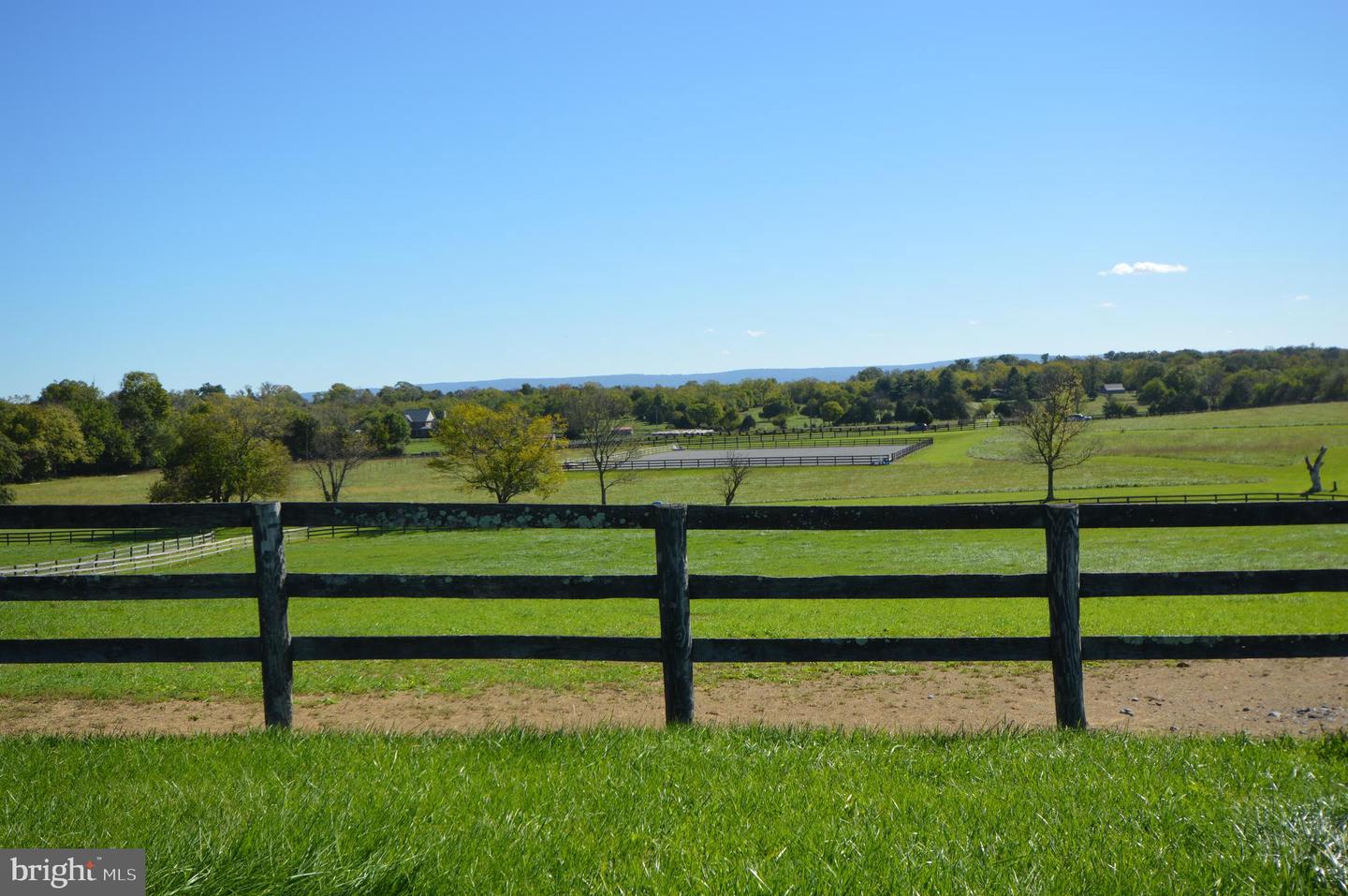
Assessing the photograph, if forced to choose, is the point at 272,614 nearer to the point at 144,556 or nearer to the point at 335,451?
the point at 144,556

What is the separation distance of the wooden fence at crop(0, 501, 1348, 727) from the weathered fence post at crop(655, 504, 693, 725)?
0.01 m

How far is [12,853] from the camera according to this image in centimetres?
343

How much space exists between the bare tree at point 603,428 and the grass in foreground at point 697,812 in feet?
205

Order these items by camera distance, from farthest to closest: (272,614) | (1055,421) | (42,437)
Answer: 1. (42,437)
2. (1055,421)
3. (272,614)

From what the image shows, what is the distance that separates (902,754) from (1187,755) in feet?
4.99

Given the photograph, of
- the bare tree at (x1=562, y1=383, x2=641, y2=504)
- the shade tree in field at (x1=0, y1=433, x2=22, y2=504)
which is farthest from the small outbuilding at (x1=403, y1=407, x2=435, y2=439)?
the shade tree in field at (x1=0, y1=433, x2=22, y2=504)

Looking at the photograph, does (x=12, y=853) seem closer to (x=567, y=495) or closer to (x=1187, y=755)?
(x=1187, y=755)

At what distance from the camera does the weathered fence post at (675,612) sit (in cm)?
590

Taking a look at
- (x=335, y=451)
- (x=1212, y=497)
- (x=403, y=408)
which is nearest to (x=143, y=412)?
(x=335, y=451)

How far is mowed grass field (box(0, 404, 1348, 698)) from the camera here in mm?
11859

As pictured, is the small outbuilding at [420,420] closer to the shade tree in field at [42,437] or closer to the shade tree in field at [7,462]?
the shade tree in field at [42,437]

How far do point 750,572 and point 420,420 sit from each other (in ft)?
452

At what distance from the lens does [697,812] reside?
13.2ft

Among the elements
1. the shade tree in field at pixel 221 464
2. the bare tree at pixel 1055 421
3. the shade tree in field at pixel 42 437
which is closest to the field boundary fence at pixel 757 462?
the bare tree at pixel 1055 421
